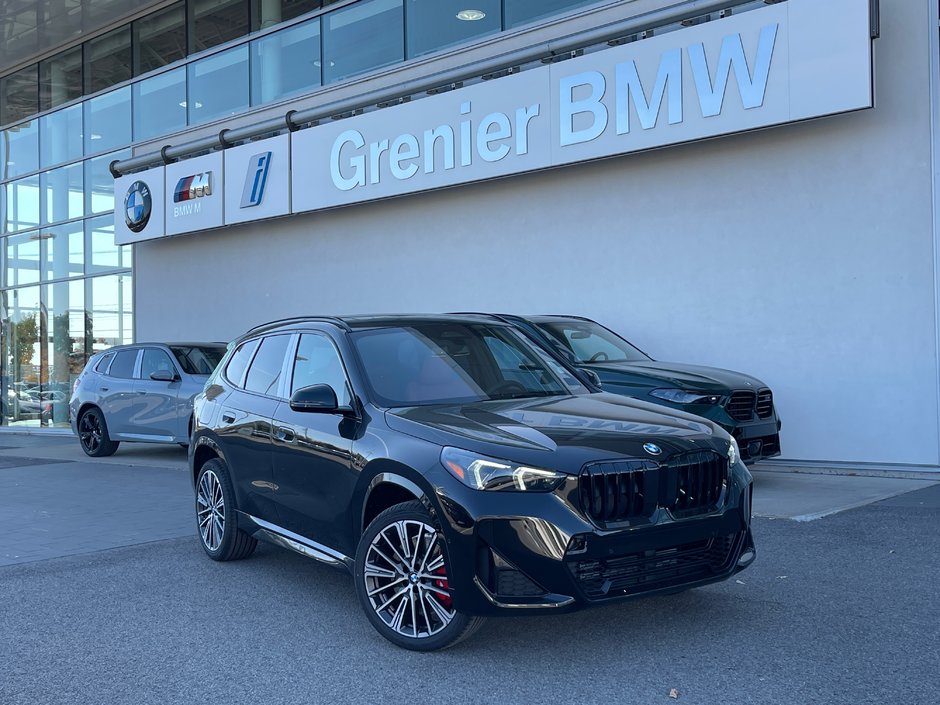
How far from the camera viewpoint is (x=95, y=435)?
14992 mm

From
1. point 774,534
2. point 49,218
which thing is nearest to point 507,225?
point 774,534

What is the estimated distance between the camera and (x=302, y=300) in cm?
1697

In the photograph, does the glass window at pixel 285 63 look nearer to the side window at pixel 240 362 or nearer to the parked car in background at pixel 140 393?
the parked car in background at pixel 140 393

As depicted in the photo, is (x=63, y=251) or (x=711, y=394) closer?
(x=711, y=394)

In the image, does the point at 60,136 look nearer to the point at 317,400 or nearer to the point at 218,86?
the point at 218,86

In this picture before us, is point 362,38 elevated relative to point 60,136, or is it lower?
elevated

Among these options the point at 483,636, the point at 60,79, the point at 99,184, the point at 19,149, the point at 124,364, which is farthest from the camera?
the point at 19,149

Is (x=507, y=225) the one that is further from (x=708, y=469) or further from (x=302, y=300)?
(x=708, y=469)

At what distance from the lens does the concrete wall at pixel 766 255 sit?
10.3 m

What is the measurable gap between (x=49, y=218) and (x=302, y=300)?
31.3 ft

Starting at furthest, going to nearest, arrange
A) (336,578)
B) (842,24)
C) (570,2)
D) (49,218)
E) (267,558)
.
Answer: (49,218)
(570,2)
(842,24)
(267,558)
(336,578)

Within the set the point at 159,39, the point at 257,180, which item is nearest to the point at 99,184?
the point at 159,39

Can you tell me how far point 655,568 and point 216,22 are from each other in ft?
58.5

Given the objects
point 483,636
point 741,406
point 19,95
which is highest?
point 19,95
